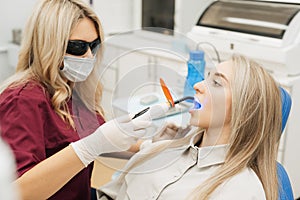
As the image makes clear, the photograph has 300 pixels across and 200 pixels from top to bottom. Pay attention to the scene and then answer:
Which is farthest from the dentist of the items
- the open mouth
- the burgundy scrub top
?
the open mouth

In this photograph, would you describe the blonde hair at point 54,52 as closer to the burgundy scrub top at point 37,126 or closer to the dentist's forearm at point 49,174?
the burgundy scrub top at point 37,126

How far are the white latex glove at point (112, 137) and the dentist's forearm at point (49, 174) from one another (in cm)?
3

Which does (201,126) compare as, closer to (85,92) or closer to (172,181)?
(172,181)

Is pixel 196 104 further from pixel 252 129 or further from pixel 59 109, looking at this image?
pixel 59 109

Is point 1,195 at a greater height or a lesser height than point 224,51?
greater

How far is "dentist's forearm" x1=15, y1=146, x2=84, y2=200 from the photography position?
3.47ft

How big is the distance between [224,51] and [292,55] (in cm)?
41

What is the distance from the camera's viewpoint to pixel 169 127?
121 cm

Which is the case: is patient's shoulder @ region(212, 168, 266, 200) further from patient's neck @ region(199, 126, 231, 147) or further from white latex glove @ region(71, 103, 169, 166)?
white latex glove @ region(71, 103, 169, 166)

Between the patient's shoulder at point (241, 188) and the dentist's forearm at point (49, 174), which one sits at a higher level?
the dentist's forearm at point (49, 174)

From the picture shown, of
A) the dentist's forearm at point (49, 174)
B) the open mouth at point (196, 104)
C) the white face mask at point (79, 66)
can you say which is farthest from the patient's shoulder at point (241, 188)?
the white face mask at point (79, 66)

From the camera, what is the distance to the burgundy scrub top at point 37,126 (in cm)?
114

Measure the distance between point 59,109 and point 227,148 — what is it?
0.55 m

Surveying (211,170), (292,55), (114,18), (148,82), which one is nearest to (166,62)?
(148,82)
